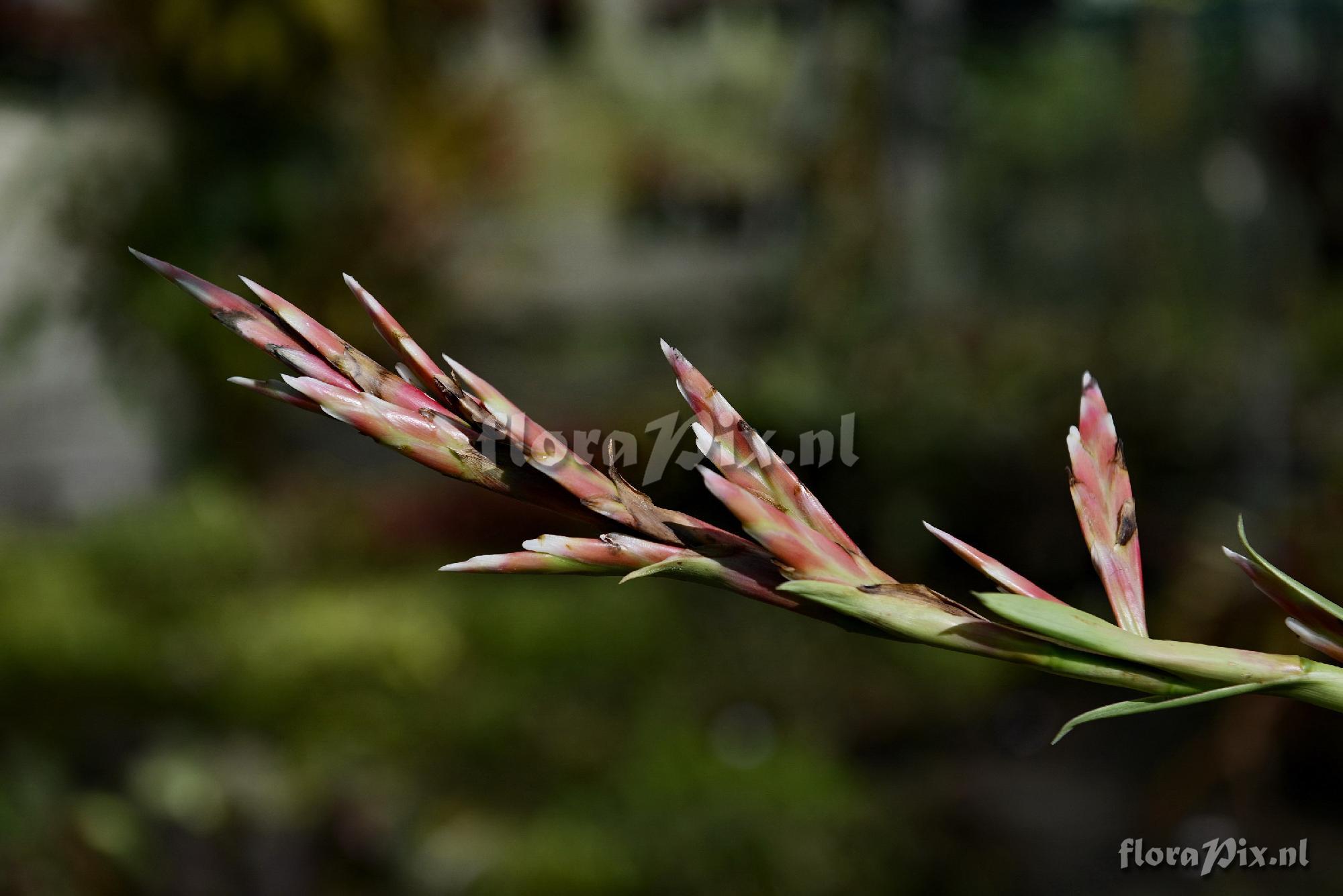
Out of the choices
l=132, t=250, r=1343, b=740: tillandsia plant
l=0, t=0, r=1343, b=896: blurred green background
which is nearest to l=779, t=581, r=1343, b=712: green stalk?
l=132, t=250, r=1343, b=740: tillandsia plant

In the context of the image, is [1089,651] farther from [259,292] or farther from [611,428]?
[611,428]

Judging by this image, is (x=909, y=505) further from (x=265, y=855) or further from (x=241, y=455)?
(x=265, y=855)

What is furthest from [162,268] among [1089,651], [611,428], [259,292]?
[611,428]

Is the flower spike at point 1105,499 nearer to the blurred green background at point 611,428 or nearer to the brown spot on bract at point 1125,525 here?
the brown spot on bract at point 1125,525

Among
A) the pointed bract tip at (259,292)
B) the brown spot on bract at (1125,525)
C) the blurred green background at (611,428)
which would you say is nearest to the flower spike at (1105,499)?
the brown spot on bract at (1125,525)

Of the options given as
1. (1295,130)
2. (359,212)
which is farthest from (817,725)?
(1295,130)

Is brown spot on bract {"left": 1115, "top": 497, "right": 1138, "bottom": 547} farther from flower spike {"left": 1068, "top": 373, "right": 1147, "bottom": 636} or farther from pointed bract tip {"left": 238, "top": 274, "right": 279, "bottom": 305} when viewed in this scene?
pointed bract tip {"left": 238, "top": 274, "right": 279, "bottom": 305}
